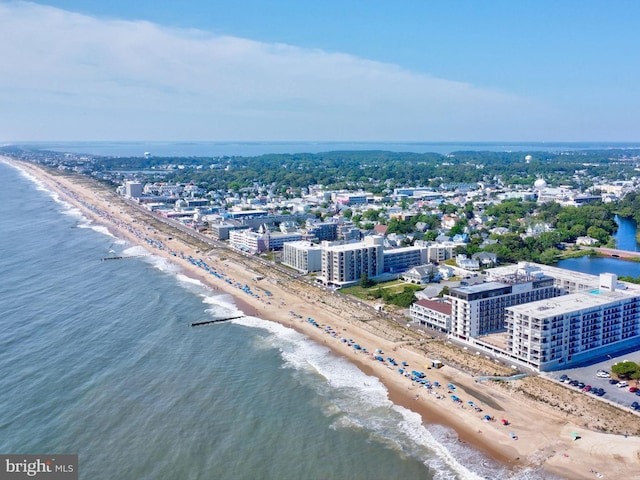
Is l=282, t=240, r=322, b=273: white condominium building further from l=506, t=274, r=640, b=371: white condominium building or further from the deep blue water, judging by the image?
the deep blue water

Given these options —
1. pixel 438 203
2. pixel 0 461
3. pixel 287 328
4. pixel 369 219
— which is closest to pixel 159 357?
pixel 287 328

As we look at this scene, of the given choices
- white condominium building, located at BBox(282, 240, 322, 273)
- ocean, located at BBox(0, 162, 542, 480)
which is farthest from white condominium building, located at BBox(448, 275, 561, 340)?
white condominium building, located at BBox(282, 240, 322, 273)

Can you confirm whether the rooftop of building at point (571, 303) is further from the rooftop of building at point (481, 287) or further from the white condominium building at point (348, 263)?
→ the white condominium building at point (348, 263)

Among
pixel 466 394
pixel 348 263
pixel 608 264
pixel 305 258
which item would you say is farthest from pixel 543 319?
pixel 608 264

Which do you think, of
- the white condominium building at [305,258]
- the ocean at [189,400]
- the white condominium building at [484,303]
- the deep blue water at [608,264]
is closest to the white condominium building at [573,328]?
the white condominium building at [484,303]

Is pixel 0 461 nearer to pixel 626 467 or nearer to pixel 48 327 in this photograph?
pixel 48 327

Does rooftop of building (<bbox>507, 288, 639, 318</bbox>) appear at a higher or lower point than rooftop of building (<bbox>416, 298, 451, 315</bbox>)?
higher
